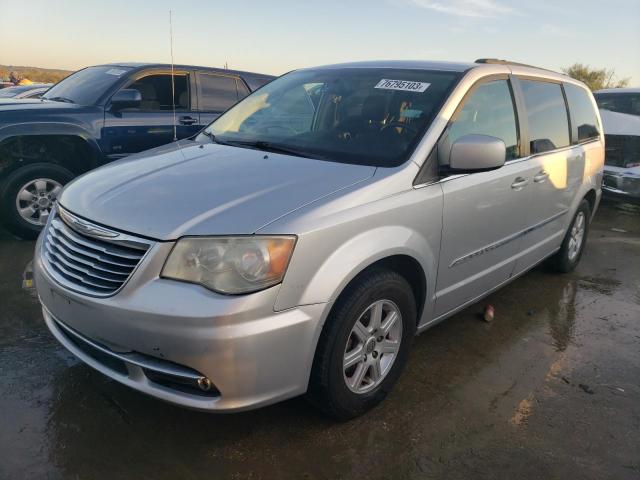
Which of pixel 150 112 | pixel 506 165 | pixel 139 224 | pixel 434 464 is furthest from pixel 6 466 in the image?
pixel 150 112

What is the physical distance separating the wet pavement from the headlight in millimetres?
828

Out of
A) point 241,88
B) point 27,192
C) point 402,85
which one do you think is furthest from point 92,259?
point 241,88

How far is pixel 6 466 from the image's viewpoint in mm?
2221

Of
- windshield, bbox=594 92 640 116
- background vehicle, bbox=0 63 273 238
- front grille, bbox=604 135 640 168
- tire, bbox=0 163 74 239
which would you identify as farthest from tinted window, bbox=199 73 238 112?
windshield, bbox=594 92 640 116

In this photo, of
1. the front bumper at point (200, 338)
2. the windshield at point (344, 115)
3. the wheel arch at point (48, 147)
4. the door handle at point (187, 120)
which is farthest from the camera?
the door handle at point (187, 120)

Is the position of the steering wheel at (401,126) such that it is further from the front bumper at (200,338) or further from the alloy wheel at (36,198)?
the alloy wheel at (36,198)

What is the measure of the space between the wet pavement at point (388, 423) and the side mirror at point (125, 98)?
2656 millimetres

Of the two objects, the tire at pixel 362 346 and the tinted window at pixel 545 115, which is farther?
the tinted window at pixel 545 115

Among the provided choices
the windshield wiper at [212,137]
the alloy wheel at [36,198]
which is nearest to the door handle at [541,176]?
the windshield wiper at [212,137]

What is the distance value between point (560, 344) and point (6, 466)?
326 cm

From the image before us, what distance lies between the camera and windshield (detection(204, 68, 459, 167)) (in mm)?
2904

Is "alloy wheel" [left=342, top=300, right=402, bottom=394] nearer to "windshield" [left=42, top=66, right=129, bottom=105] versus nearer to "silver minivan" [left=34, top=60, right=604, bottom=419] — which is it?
"silver minivan" [left=34, top=60, right=604, bottom=419]

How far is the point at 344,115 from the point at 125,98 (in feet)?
10.6

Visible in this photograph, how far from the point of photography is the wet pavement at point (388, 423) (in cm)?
232
